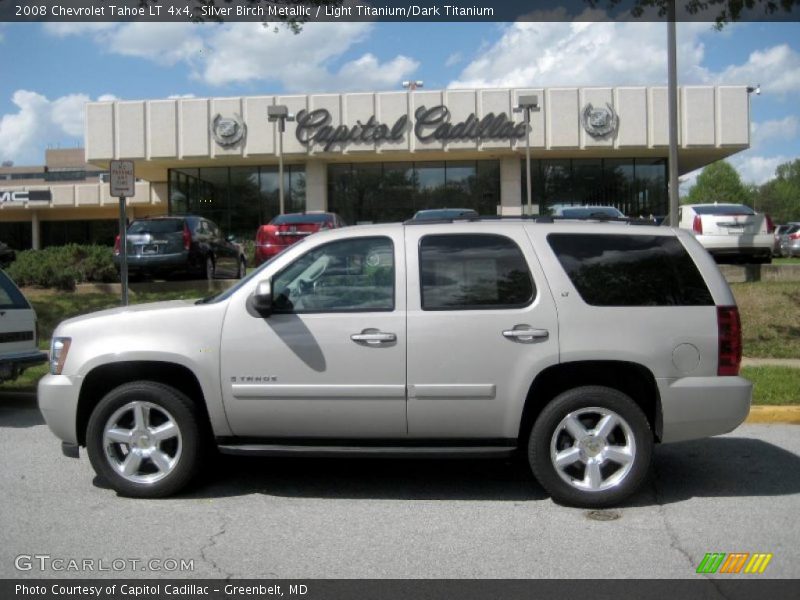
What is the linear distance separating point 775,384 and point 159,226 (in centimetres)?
1292

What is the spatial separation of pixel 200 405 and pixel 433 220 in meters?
2.09

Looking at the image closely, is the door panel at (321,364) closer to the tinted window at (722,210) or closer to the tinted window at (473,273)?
the tinted window at (473,273)

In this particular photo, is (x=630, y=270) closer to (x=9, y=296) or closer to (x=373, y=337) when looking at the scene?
(x=373, y=337)

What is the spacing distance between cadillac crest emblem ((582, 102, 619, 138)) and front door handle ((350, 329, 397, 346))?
27857mm

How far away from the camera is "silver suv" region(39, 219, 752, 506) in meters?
5.30

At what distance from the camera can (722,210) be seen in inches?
661

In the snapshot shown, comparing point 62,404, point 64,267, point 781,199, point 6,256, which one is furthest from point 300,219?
point 781,199

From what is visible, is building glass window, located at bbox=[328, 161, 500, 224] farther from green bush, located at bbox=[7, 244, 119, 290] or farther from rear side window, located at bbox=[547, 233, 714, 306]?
rear side window, located at bbox=[547, 233, 714, 306]

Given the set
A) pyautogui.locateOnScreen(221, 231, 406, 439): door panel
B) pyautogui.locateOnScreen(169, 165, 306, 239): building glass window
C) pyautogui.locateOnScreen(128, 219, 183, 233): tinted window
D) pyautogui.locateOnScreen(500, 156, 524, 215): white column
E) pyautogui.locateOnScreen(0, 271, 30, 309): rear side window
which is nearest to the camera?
pyautogui.locateOnScreen(221, 231, 406, 439): door panel

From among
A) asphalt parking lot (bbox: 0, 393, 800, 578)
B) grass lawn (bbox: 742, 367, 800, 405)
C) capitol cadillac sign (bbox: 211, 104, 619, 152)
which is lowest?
asphalt parking lot (bbox: 0, 393, 800, 578)

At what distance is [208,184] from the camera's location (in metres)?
35.4

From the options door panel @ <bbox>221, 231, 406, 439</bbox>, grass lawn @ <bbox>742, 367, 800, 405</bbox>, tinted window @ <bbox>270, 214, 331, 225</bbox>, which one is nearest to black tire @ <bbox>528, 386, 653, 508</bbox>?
door panel @ <bbox>221, 231, 406, 439</bbox>

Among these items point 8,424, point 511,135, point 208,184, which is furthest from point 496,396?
point 208,184

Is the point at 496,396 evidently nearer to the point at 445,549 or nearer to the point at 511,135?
the point at 445,549
